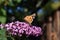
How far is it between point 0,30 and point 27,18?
0.49 m

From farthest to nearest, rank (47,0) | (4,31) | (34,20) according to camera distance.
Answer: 1. (34,20)
2. (4,31)
3. (47,0)

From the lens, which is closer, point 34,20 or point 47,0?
point 47,0

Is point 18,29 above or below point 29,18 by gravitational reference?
below

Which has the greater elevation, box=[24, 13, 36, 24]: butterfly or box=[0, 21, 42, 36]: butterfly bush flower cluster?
box=[24, 13, 36, 24]: butterfly

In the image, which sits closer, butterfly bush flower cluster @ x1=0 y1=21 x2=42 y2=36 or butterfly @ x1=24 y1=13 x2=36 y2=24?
butterfly bush flower cluster @ x1=0 y1=21 x2=42 y2=36

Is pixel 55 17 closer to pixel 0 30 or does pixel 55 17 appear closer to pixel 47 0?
pixel 47 0

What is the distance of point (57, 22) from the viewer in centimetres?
77

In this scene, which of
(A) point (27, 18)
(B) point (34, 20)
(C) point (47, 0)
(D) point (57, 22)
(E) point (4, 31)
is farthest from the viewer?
(B) point (34, 20)

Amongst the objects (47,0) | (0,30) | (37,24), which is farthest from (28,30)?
(47,0)

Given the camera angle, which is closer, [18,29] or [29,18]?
[18,29]

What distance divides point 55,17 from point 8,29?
136 cm

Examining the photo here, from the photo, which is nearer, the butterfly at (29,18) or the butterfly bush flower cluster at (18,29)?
the butterfly bush flower cluster at (18,29)

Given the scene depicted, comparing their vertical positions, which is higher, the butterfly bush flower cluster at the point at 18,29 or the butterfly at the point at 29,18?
the butterfly at the point at 29,18

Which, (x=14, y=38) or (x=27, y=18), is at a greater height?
(x=27, y=18)
